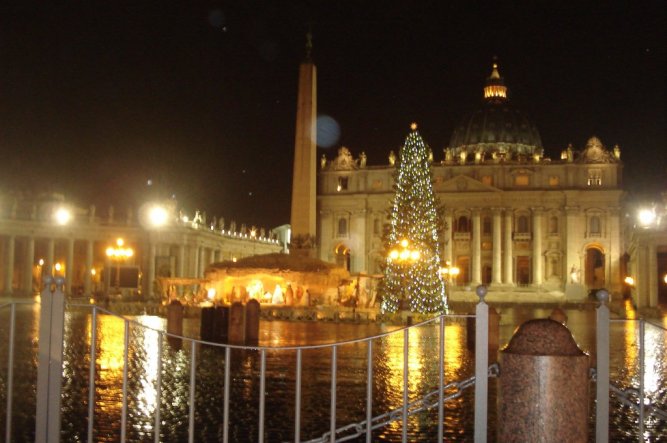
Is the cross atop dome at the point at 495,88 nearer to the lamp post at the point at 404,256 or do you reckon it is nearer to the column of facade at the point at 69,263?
the column of facade at the point at 69,263

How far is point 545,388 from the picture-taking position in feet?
22.7

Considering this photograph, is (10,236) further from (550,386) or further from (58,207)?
(550,386)

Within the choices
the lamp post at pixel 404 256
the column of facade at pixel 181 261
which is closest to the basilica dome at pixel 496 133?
the column of facade at pixel 181 261

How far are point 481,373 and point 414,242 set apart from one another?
30.0 m

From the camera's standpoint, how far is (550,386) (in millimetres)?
6918

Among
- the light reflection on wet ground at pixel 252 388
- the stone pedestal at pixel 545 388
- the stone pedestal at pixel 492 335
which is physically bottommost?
the light reflection on wet ground at pixel 252 388

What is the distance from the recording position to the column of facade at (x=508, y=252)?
8300cm

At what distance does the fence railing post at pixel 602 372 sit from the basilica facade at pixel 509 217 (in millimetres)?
70939

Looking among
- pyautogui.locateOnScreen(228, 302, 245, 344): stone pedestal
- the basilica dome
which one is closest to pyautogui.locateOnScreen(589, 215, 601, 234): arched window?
the basilica dome

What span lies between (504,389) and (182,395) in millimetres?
6056

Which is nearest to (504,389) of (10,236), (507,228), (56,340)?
(56,340)

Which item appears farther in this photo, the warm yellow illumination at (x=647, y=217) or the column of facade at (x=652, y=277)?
the warm yellow illumination at (x=647, y=217)

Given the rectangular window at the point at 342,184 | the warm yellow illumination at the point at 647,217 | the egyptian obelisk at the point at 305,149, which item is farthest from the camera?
the rectangular window at the point at 342,184

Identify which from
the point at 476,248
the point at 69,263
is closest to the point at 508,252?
the point at 476,248
